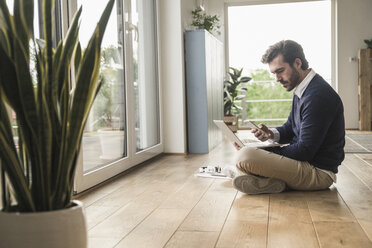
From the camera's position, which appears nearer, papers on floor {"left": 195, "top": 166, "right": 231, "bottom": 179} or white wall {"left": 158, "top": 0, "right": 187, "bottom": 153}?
papers on floor {"left": 195, "top": 166, "right": 231, "bottom": 179}

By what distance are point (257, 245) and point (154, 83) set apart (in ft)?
9.41

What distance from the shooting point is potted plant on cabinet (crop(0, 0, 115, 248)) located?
1.25m

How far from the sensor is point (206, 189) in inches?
114

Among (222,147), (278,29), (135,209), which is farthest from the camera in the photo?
(278,29)

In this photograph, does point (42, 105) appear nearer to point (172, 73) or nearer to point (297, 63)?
point (297, 63)

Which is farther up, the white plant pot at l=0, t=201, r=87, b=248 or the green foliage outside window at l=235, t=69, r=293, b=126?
the green foliage outside window at l=235, t=69, r=293, b=126

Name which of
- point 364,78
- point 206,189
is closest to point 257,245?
point 206,189

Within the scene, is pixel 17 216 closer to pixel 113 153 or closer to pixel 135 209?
pixel 135 209

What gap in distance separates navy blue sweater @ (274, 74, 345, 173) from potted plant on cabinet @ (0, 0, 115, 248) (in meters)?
1.56

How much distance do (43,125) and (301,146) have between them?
172 cm

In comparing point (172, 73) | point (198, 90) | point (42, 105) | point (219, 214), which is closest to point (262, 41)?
point (198, 90)

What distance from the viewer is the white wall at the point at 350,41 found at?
748 centimetres

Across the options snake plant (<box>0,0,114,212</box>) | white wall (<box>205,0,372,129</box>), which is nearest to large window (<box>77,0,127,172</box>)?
snake plant (<box>0,0,114,212</box>)

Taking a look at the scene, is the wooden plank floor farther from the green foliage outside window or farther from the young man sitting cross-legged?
the green foliage outside window
